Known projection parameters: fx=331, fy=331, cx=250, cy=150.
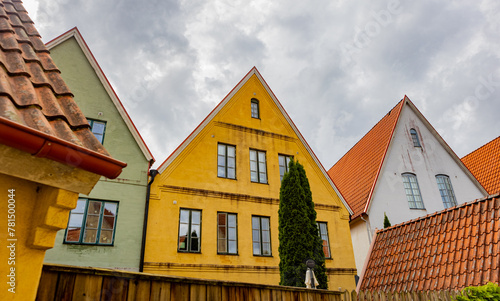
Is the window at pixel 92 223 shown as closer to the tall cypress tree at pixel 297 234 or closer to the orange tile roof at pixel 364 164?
the tall cypress tree at pixel 297 234

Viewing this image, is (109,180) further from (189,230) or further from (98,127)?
(189,230)

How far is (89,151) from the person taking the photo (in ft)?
10.7

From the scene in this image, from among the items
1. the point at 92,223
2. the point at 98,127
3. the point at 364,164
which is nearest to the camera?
the point at 92,223

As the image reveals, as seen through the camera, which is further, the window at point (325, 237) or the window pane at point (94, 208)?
the window at point (325, 237)

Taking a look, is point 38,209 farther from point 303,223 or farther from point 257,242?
point 257,242

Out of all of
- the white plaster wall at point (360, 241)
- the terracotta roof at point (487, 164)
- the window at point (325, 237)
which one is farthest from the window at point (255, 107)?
the terracotta roof at point (487, 164)

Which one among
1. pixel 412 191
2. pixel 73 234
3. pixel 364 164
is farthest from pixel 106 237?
pixel 412 191

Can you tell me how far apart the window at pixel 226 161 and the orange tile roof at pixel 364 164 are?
6.93 m

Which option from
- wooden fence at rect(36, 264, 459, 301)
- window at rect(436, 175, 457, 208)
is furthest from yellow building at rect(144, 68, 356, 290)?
wooden fence at rect(36, 264, 459, 301)

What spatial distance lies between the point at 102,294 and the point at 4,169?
1.89 m

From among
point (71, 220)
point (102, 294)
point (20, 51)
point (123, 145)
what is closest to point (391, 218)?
point (123, 145)

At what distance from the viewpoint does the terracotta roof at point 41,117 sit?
293 cm

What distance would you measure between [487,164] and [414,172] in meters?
7.91

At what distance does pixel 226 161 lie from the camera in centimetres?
1528
